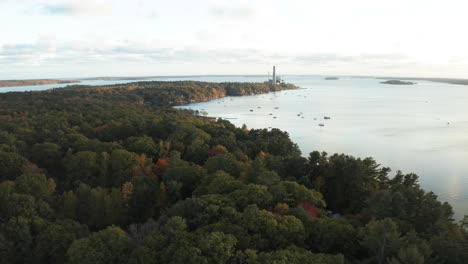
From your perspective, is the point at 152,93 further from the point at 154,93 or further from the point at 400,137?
the point at 400,137

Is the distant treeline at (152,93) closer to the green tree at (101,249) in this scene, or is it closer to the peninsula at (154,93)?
the peninsula at (154,93)

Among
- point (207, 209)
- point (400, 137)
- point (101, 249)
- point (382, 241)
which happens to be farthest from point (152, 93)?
point (382, 241)

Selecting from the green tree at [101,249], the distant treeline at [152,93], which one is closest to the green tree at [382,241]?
the green tree at [101,249]

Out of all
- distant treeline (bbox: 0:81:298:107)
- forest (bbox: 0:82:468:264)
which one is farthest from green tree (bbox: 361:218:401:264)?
distant treeline (bbox: 0:81:298:107)

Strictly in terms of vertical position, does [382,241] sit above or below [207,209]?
below

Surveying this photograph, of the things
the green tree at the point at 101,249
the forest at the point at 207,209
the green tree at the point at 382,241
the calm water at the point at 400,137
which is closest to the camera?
the green tree at the point at 382,241

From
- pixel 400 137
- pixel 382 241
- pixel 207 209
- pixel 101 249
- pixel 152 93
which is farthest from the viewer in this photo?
pixel 152 93

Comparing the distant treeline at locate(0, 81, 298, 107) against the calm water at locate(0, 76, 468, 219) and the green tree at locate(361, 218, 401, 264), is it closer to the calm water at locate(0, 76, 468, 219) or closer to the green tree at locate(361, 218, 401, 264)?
the calm water at locate(0, 76, 468, 219)

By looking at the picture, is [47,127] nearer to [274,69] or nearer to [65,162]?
[65,162]
